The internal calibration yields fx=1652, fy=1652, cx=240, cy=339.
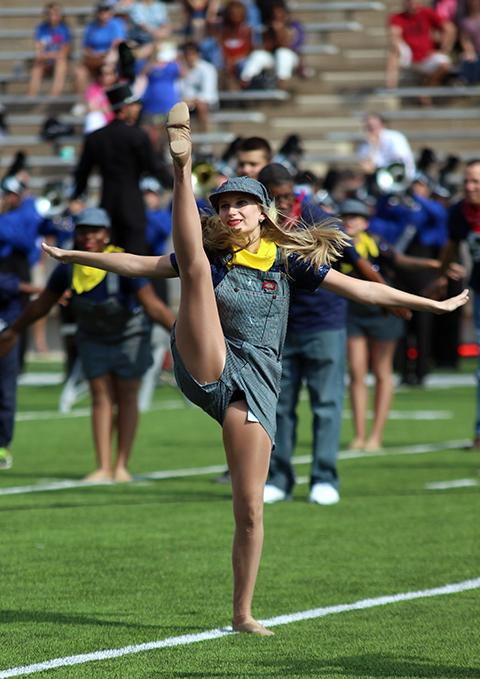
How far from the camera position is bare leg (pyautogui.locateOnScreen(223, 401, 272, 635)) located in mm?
6223

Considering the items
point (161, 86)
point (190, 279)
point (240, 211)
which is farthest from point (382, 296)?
point (161, 86)

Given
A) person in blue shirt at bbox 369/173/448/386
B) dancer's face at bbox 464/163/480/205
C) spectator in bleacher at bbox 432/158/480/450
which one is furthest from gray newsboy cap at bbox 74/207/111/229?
person in blue shirt at bbox 369/173/448/386

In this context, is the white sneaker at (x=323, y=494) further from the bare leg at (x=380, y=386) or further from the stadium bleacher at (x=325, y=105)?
the stadium bleacher at (x=325, y=105)

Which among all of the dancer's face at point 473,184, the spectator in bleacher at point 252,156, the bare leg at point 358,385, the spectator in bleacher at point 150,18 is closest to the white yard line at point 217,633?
the spectator in bleacher at point 252,156

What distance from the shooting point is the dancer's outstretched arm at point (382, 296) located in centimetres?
625

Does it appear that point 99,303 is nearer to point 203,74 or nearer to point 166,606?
point 166,606

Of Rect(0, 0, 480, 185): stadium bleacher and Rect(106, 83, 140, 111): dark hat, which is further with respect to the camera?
Rect(0, 0, 480, 185): stadium bleacher

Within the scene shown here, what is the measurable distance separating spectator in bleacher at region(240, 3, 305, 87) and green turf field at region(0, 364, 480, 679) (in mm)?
14149

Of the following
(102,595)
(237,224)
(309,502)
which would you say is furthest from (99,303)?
(237,224)

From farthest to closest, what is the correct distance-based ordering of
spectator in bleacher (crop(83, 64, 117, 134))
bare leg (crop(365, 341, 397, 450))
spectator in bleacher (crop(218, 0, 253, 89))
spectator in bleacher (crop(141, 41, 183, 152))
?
1. spectator in bleacher (crop(218, 0, 253, 89))
2. spectator in bleacher (crop(83, 64, 117, 134))
3. spectator in bleacher (crop(141, 41, 183, 152))
4. bare leg (crop(365, 341, 397, 450))

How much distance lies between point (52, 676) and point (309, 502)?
191 inches

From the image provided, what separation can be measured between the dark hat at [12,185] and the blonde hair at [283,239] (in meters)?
10.8

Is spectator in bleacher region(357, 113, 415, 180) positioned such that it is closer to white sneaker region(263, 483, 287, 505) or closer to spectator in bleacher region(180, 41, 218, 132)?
Answer: spectator in bleacher region(180, 41, 218, 132)

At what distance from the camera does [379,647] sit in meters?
6.11
